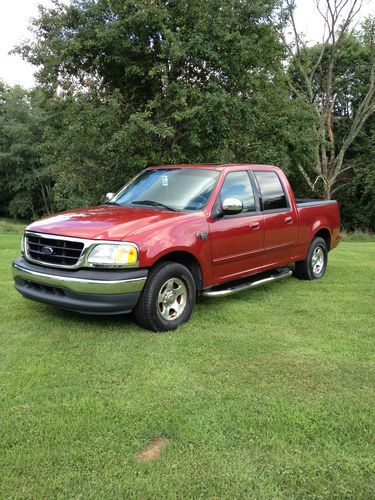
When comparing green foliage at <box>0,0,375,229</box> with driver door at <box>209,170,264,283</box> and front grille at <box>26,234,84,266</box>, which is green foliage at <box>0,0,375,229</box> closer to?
driver door at <box>209,170,264,283</box>

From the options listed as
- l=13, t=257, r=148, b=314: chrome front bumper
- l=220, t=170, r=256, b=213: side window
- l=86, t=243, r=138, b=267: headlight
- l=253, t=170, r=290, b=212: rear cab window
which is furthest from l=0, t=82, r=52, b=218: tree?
l=86, t=243, r=138, b=267: headlight

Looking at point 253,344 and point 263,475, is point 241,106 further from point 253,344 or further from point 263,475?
point 263,475

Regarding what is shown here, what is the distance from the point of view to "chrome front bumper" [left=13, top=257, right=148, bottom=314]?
14.5 ft

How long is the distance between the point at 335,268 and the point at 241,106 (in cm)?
592

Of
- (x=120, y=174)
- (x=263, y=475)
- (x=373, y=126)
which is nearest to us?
(x=263, y=475)

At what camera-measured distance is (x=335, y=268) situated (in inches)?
339

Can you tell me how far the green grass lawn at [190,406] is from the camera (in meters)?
2.51

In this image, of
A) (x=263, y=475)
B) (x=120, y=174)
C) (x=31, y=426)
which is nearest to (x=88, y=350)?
(x=31, y=426)

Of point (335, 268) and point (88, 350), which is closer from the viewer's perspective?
point (88, 350)

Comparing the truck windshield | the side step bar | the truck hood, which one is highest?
the truck windshield

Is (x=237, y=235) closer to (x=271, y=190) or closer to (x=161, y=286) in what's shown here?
(x=271, y=190)

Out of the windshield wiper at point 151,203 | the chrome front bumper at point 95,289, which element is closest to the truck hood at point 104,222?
the windshield wiper at point 151,203

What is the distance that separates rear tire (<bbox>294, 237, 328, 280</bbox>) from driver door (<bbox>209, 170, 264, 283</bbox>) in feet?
4.71

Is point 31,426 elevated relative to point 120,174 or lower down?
lower down
